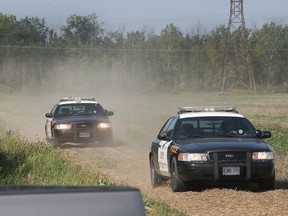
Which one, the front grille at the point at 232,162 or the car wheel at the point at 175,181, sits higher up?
the front grille at the point at 232,162

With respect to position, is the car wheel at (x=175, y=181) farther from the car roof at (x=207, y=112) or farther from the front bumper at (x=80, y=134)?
the front bumper at (x=80, y=134)

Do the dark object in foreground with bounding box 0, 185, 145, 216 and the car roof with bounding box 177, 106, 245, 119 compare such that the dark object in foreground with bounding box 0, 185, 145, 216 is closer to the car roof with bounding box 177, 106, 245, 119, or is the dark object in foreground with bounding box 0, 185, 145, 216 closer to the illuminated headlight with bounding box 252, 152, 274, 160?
the illuminated headlight with bounding box 252, 152, 274, 160

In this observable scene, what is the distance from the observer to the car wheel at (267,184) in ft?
48.2

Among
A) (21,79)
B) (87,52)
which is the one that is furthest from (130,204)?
(87,52)

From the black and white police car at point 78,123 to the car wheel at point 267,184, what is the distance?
41.6 feet

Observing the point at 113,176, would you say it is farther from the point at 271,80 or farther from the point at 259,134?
the point at 271,80

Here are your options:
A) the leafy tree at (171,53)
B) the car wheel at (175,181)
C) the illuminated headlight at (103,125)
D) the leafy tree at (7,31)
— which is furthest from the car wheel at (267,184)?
the leafy tree at (7,31)

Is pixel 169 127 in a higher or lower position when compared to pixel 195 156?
higher

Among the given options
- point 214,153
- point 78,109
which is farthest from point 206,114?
point 78,109

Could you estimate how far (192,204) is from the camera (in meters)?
13.5

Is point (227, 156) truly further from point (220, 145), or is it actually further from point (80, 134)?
point (80, 134)

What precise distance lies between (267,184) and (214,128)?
5.12 feet

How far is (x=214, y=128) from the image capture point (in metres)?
15.7

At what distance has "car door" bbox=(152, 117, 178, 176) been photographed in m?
15.4
